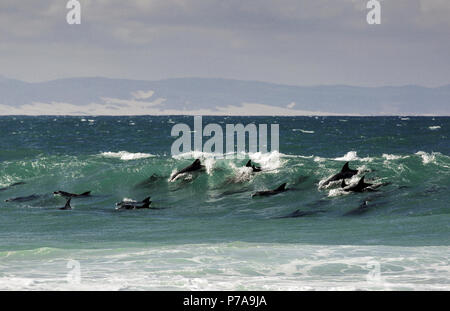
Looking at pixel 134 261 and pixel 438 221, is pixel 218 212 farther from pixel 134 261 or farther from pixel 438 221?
pixel 134 261

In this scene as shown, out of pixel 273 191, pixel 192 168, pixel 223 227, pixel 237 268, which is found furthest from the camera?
pixel 192 168

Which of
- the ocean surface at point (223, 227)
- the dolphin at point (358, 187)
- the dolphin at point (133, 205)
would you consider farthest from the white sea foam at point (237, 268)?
the dolphin at point (358, 187)

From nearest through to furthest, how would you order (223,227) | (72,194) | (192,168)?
(223,227), (72,194), (192,168)

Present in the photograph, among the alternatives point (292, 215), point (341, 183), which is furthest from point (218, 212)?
point (341, 183)

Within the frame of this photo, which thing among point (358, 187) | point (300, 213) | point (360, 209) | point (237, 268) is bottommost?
point (237, 268)

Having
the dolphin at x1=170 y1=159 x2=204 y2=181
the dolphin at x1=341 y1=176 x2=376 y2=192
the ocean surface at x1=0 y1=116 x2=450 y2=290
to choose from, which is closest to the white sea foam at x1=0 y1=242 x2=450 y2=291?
the ocean surface at x1=0 y1=116 x2=450 y2=290

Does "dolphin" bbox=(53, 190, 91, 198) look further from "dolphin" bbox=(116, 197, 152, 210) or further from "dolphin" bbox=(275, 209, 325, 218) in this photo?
"dolphin" bbox=(275, 209, 325, 218)

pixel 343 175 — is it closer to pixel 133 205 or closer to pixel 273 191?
pixel 273 191

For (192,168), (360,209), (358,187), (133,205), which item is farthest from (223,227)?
(192,168)

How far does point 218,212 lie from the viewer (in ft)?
79.7

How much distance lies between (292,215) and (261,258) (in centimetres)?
818

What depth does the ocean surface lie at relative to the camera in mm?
12422

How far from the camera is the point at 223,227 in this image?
20.2 m

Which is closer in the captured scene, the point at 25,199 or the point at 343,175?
the point at 25,199
